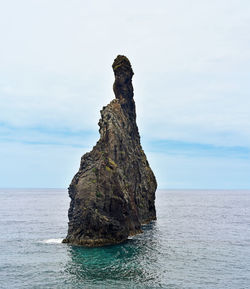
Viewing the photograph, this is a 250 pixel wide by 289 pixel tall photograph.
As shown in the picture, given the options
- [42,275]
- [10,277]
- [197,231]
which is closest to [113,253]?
[42,275]

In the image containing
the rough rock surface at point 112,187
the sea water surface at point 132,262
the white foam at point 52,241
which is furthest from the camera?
the white foam at point 52,241

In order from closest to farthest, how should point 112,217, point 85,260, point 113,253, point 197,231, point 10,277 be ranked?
point 10,277 < point 85,260 < point 113,253 < point 112,217 < point 197,231

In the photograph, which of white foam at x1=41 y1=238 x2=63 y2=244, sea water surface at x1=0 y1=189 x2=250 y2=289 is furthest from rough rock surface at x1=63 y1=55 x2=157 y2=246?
sea water surface at x1=0 y1=189 x2=250 y2=289

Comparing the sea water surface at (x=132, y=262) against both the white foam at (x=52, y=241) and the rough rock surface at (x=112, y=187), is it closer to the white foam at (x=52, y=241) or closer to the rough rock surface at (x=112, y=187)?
the white foam at (x=52, y=241)

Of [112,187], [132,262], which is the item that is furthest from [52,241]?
[132,262]

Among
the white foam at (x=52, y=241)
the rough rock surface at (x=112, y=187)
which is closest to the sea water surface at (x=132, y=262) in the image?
the white foam at (x=52, y=241)

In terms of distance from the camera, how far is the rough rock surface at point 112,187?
64.4m

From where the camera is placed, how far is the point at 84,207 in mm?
64938

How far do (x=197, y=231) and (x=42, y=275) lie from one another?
5229 cm

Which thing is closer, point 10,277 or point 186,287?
point 186,287

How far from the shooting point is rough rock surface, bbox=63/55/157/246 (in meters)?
64.4

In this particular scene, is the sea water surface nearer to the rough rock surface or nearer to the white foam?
the white foam

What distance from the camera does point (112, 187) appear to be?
229 feet

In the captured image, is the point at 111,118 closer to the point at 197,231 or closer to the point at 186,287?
the point at 197,231
